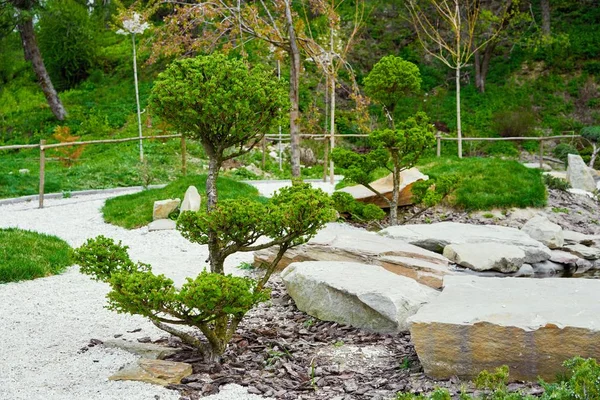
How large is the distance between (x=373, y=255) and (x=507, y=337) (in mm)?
3059

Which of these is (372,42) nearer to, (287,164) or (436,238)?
(287,164)

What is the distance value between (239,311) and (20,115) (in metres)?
20.1

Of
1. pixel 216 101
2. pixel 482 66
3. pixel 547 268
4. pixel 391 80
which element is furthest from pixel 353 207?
pixel 482 66

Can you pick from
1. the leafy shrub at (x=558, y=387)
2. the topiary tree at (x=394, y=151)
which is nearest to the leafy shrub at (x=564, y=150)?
the topiary tree at (x=394, y=151)

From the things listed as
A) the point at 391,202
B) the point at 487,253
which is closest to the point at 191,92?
the point at 487,253

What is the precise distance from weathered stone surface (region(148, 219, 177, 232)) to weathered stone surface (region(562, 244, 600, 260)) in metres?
5.76

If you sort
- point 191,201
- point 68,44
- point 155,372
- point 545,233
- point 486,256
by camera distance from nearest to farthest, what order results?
point 155,372 < point 486,256 < point 545,233 < point 191,201 < point 68,44

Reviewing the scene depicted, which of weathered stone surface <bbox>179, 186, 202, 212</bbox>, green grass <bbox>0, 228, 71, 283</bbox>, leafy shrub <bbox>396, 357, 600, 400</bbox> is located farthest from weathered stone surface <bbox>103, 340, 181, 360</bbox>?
weathered stone surface <bbox>179, 186, 202, 212</bbox>

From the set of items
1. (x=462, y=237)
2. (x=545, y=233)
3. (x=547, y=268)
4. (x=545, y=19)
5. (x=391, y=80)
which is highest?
(x=545, y=19)

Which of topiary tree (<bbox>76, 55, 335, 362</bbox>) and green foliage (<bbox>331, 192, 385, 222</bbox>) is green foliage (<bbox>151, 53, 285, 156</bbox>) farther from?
green foliage (<bbox>331, 192, 385, 222</bbox>)

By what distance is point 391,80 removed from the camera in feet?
33.3

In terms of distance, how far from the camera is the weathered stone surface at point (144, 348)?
17.3 ft

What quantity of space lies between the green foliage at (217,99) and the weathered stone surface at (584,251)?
635 centimetres

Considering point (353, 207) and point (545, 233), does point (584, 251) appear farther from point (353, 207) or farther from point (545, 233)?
point (353, 207)
